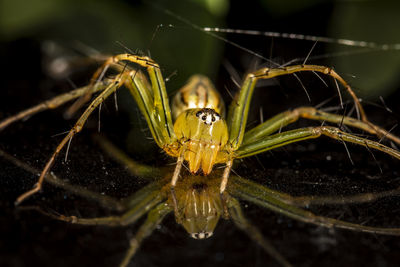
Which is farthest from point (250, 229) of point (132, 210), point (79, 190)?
point (79, 190)

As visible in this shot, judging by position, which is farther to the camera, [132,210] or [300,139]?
[300,139]

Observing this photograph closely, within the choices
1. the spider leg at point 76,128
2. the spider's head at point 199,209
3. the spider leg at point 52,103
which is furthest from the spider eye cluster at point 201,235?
the spider leg at point 52,103

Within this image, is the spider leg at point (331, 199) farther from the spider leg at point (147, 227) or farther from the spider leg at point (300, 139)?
the spider leg at point (147, 227)

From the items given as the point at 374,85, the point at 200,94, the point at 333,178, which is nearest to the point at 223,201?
the point at 333,178

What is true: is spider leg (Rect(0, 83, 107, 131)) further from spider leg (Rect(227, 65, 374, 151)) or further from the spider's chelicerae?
spider leg (Rect(227, 65, 374, 151))

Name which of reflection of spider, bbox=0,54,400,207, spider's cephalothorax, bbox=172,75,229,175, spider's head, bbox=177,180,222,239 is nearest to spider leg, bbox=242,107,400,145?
reflection of spider, bbox=0,54,400,207

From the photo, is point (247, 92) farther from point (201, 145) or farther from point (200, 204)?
point (200, 204)
